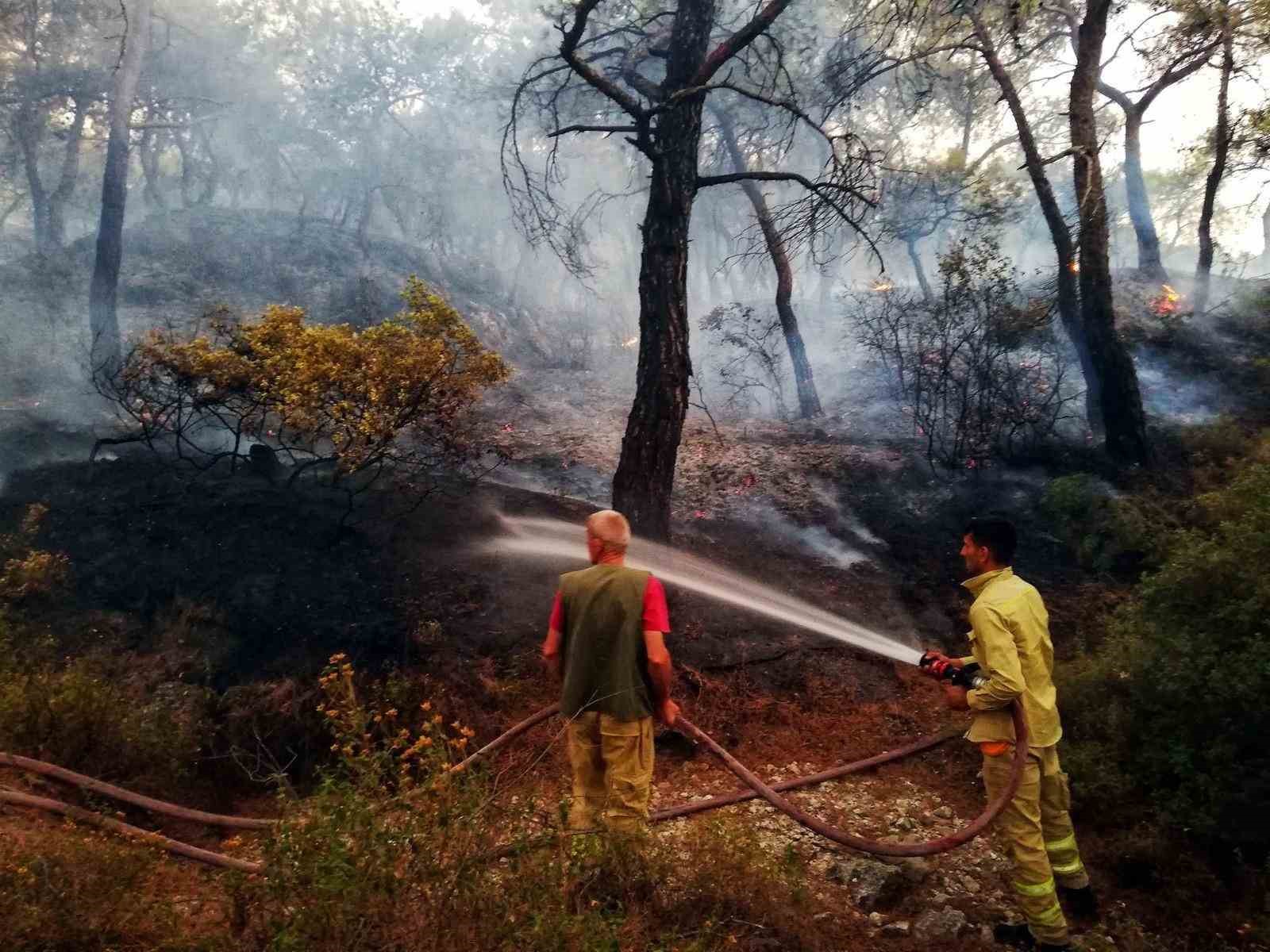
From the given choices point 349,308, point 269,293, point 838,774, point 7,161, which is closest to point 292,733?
point 838,774

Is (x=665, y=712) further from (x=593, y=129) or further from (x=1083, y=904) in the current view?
(x=593, y=129)

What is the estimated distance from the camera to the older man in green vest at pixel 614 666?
3691 millimetres

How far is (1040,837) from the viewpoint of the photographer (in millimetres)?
3537

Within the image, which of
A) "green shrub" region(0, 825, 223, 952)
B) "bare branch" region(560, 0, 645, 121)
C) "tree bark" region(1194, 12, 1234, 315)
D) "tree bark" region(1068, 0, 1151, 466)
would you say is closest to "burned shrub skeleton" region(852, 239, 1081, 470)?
"tree bark" region(1068, 0, 1151, 466)

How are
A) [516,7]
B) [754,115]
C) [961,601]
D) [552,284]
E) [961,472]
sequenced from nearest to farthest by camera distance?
1. [961,601]
2. [961,472]
3. [754,115]
4. [516,7]
5. [552,284]

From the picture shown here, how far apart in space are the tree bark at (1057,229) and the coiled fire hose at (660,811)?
7287 mm

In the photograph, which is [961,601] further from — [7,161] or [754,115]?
[7,161]

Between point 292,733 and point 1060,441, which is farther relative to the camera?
point 1060,441

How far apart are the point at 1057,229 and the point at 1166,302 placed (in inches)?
245

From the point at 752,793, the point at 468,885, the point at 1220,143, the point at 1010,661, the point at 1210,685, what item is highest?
the point at 1220,143

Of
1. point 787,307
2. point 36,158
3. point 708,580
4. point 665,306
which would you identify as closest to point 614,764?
point 708,580

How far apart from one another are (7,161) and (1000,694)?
30.9 meters

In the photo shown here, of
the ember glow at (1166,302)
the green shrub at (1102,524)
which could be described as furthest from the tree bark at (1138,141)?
the green shrub at (1102,524)

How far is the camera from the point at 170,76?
25.1 m
